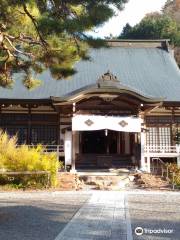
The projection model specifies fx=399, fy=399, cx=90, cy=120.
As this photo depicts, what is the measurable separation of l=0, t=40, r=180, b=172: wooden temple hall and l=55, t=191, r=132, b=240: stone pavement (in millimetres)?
6796

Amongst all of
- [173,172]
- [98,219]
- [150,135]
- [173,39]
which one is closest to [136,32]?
[173,39]

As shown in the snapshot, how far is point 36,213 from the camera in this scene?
970 centimetres

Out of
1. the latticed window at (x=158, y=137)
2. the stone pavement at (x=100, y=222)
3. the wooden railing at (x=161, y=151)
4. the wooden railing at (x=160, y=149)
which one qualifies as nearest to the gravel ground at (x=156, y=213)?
the stone pavement at (x=100, y=222)

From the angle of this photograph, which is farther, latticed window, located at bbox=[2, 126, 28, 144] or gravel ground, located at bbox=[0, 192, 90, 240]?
latticed window, located at bbox=[2, 126, 28, 144]

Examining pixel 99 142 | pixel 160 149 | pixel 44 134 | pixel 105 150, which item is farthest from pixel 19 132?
pixel 160 149

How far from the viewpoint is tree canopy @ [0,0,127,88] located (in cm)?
748

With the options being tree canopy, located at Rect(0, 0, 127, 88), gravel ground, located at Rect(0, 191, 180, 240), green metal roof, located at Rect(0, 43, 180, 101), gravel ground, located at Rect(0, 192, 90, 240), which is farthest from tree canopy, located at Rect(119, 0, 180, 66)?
tree canopy, located at Rect(0, 0, 127, 88)

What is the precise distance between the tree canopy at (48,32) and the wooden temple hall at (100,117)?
8515 mm

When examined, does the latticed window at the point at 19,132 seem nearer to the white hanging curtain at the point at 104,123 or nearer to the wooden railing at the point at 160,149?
the white hanging curtain at the point at 104,123

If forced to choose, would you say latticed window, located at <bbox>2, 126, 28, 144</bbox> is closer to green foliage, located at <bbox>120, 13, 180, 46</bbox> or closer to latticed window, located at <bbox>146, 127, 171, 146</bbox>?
latticed window, located at <bbox>146, 127, 171, 146</bbox>

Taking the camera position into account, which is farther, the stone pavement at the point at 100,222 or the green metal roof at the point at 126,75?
the green metal roof at the point at 126,75

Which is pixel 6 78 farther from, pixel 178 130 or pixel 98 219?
pixel 178 130

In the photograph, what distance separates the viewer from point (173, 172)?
15773mm

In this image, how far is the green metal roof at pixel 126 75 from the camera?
2059 centimetres
